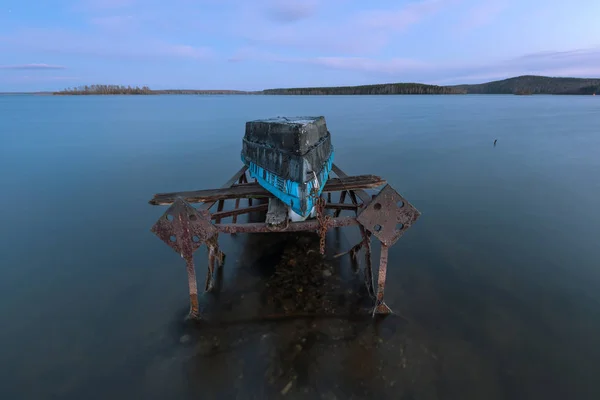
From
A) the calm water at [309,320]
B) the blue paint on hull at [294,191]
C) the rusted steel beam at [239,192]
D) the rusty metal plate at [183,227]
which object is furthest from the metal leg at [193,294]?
the blue paint on hull at [294,191]

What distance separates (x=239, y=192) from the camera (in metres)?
7.66

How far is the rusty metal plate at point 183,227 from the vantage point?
19.1 ft

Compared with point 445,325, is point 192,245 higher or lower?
higher

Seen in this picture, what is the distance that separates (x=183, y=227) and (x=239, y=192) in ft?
Answer: 6.56

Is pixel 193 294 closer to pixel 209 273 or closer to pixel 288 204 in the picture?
pixel 209 273

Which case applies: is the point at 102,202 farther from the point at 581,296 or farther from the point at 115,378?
the point at 581,296

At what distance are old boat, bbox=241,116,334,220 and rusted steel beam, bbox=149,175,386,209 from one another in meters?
0.35

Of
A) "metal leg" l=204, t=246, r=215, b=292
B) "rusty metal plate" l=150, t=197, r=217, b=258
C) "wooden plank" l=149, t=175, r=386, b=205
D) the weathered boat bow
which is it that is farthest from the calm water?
"wooden plank" l=149, t=175, r=386, b=205

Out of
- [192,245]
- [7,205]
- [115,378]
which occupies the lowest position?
[115,378]

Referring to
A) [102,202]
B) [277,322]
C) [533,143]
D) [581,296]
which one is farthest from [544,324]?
[533,143]

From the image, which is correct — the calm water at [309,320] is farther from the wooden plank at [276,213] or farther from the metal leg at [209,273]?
the wooden plank at [276,213]

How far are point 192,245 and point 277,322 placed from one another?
2.59m

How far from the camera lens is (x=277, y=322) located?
6.82 meters

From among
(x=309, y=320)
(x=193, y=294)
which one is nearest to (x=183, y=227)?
(x=193, y=294)
